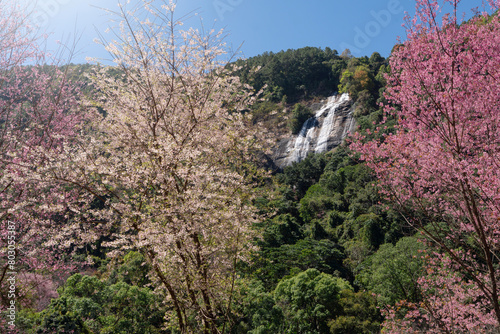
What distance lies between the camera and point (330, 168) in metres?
55.6

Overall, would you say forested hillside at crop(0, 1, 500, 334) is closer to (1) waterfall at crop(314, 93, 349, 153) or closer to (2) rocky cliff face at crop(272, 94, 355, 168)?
(2) rocky cliff face at crop(272, 94, 355, 168)

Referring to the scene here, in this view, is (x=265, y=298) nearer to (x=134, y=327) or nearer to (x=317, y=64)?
(x=134, y=327)

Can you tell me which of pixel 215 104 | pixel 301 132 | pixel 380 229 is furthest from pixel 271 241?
→ pixel 301 132

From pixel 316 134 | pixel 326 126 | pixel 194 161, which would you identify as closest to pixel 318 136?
pixel 316 134

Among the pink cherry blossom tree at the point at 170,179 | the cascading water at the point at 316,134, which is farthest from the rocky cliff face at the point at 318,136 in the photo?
the pink cherry blossom tree at the point at 170,179

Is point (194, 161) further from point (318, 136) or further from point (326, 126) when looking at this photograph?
point (326, 126)

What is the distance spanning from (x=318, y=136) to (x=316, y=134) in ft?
2.21

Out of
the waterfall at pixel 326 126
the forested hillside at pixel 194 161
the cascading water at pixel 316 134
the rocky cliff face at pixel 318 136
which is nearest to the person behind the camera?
the forested hillside at pixel 194 161

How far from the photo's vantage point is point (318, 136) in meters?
64.1

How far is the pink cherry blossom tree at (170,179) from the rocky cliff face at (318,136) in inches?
2190

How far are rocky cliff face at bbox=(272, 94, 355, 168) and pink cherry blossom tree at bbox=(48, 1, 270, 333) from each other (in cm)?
5564

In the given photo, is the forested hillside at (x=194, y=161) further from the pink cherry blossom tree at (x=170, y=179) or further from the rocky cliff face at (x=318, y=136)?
the rocky cliff face at (x=318, y=136)

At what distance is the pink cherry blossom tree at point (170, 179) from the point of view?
434cm

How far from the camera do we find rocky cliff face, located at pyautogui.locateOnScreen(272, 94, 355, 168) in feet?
204
